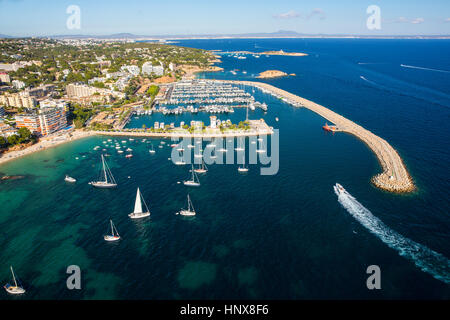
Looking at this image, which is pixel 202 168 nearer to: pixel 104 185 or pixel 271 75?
pixel 104 185

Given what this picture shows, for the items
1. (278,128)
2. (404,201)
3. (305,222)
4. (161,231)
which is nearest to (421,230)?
(404,201)

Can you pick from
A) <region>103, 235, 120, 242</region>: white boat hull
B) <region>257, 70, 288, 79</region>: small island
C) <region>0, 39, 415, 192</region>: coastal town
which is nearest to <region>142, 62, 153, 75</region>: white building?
<region>0, 39, 415, 192</region>: coastal town

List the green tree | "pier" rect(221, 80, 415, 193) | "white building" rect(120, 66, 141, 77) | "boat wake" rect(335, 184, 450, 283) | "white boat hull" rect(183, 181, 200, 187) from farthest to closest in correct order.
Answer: "white building" rect(120, 66, 141, 77) → the green tree → "white boat hull" rect(183, 181, 200, 187) → "pier" rect(221, 80, 415, 193) → "boat wake" rect(335, 184, 450, 283)

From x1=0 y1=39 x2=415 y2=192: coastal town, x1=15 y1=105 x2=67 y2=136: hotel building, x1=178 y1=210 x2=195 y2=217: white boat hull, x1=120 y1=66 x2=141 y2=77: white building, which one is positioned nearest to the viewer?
x1=178 y1=210 x2=195 y2=217: white boat hull

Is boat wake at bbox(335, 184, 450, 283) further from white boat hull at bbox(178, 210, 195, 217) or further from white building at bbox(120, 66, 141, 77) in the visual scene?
white building at bbox(120, 66, 141, 77)

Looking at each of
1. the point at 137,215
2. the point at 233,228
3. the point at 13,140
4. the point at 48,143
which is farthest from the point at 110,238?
the point at 13,140

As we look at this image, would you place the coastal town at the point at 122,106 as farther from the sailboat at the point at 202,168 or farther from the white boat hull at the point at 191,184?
the white boat hull at the point at 191,184

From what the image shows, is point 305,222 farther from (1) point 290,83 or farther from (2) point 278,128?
(1) point 290,83
